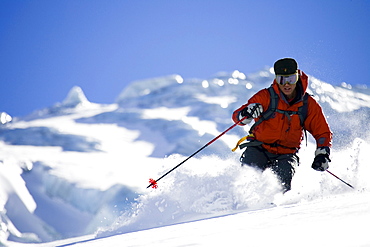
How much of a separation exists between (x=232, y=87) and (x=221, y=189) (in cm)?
3025

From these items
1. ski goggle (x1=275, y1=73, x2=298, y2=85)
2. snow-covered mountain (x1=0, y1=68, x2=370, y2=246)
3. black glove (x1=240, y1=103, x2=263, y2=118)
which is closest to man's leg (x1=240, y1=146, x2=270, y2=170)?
snow-covered mountain (x1=0, y1=68, x2=370, y2=246)

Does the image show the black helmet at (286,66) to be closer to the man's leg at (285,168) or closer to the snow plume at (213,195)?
the man's leg at (285,168)

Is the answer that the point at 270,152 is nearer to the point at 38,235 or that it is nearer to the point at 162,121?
the point at 38,235

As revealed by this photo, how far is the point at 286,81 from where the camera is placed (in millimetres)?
4543

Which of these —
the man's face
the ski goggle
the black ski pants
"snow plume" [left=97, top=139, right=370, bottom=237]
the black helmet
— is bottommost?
"snow plume" [left=97, top=139, right=370, bottom=237]

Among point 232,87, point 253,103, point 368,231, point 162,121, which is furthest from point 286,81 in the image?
point 232,87

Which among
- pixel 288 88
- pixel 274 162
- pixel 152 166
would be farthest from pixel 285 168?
pixel 152 166

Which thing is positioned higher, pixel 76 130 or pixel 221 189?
pixel 76 130

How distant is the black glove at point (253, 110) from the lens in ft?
14.8

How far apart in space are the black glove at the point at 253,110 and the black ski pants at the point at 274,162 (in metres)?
0.46

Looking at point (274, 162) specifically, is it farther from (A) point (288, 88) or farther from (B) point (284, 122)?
(A) point (288, 88)

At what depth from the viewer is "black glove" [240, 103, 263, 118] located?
4.52 meters

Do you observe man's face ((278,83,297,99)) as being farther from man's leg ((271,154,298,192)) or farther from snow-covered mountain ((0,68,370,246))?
snow-covered mountain ((0,68,370,246))

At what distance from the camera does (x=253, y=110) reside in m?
4.52
